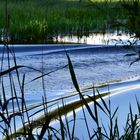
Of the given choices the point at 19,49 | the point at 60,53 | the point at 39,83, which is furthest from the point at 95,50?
the point at 39,83

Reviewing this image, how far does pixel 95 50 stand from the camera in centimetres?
625

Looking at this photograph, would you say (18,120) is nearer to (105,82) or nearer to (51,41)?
(105,82)

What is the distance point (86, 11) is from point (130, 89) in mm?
6454

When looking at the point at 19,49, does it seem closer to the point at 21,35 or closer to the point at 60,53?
the point at 60,53

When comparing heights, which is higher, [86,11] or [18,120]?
[86,11]

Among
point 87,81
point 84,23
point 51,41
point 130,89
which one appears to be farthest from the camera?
point 84,23

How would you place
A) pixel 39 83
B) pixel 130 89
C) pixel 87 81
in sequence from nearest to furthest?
pixel 130 89, pixel 39 83, pixel 87 81

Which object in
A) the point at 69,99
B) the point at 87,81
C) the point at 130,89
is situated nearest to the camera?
the point at 69,99

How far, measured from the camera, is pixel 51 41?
748cm

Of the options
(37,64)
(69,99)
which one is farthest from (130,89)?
(37,64)

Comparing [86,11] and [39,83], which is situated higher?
[86,11]

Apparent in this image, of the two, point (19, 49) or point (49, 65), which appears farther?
point (19, 49)

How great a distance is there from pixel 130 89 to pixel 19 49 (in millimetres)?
2423

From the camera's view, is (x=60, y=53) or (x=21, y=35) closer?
(x=60, y=53)
